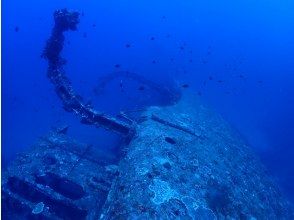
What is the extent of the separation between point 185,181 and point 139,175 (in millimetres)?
826

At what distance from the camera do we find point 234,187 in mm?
6043

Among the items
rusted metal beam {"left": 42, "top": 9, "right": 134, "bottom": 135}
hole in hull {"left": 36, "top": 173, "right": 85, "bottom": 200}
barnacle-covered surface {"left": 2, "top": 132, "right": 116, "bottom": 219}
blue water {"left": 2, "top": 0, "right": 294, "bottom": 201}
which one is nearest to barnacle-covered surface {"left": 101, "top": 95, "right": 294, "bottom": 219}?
barnacle-covered surface {"left": 2, "top": 132, "right": 116, "bottom": 219}

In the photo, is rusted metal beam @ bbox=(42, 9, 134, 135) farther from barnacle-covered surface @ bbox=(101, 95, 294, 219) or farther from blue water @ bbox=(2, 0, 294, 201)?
blue water @ bbox=(2, 0, 294, 201)

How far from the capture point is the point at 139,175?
5219mm

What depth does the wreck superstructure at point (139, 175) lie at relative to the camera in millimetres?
4812

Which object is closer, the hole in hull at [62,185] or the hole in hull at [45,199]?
the hole in hull at [45,199]

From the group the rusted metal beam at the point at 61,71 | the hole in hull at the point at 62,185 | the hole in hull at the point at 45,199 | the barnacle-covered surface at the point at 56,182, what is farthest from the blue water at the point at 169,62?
the hole in hull at the point at 45,199

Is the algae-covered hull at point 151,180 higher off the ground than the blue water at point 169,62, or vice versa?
the blue water at point 169,62

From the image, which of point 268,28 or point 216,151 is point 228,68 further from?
point 268,28

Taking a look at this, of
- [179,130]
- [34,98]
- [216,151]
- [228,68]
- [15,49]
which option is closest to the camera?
[216,151]

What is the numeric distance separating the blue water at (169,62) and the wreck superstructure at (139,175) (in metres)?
4.75

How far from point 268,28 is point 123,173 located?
150m

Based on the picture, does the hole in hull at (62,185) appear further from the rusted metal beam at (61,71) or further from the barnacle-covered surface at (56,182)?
the rusted metal beam at (61,71)

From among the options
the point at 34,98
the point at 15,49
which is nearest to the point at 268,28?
the point at 15,49
